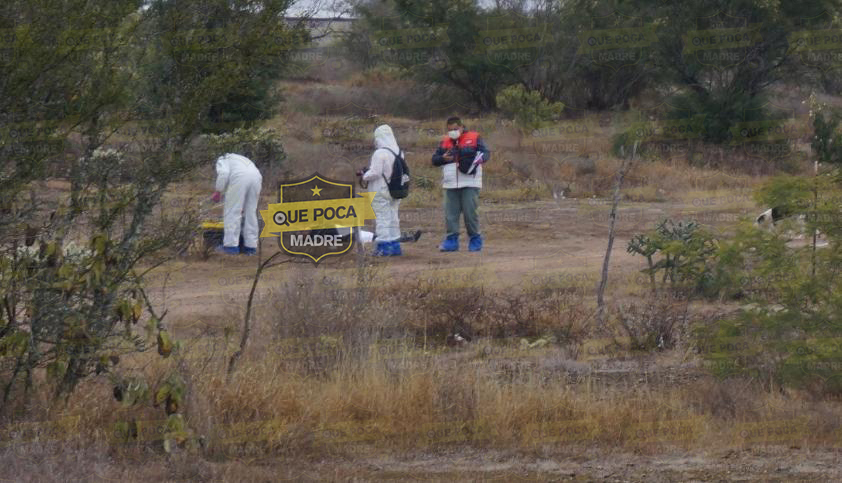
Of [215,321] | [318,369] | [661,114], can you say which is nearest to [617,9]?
[661,114]

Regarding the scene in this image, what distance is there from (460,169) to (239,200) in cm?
Result: 286

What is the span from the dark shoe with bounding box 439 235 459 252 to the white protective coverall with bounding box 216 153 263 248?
8.34 feet

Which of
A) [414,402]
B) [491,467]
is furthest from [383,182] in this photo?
[491,467]

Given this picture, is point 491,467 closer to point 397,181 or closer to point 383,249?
point 397,181

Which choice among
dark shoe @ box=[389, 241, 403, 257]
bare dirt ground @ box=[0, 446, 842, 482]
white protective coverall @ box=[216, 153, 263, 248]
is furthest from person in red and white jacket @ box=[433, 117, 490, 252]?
bare dirt ground @ box=[0, 446, 842, 482]

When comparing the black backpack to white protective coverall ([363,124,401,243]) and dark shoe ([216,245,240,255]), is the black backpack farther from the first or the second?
dark shoe ([216,245,240,255])

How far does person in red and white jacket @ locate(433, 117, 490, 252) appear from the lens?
14.6 meters

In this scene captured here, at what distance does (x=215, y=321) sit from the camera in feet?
35.9

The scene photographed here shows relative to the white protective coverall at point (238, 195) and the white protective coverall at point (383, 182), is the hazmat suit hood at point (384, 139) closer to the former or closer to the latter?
the white protective coverall at point (383, 182)

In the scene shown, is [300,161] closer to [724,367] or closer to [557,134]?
[557,134]

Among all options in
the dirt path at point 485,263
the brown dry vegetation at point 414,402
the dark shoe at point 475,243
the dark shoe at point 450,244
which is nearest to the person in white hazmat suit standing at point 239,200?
the dirt path at point 485,263

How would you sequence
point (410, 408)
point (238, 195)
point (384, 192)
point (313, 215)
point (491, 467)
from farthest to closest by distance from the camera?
point (384, 192) → point (238, 195) → point (313, 215) → point (410, 408) → point (491, 467)

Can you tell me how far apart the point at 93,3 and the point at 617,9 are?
27.4 metres

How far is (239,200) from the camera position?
A: 14.5 meters
